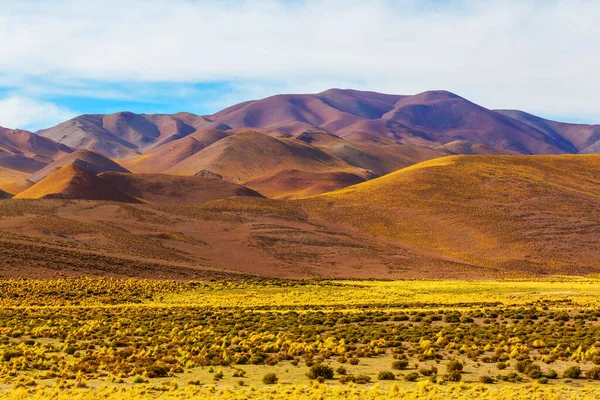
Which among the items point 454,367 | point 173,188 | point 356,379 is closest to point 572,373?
point 454,367

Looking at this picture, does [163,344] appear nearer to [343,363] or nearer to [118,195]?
[343,363]

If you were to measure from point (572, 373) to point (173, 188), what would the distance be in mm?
164383

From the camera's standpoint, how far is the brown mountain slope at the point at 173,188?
17462 cm

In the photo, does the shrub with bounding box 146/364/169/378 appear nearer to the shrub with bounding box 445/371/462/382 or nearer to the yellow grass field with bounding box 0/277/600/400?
the yellow grass field with bounding box 0/277/600/400

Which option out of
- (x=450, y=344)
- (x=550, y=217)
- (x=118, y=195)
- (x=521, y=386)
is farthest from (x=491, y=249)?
(x=521, y=386)

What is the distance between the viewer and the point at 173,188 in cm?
18362

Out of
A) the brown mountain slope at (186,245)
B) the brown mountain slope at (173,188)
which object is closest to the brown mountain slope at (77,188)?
the brown mountain slope at (173,188)

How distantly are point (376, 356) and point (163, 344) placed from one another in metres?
9.32

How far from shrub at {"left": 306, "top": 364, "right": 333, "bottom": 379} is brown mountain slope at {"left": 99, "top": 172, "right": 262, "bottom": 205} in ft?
488

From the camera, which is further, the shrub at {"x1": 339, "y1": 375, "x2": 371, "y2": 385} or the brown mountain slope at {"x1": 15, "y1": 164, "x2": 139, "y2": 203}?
the brown mountain slope at {"x1": 15, "y1": 164, "x2": 139, "y2": 203}

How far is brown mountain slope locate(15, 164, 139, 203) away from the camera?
470ft

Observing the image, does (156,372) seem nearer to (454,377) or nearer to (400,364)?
(400,364)

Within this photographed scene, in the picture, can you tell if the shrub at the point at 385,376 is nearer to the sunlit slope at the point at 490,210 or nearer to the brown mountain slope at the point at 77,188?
the sunlit slope at the point at 490,210

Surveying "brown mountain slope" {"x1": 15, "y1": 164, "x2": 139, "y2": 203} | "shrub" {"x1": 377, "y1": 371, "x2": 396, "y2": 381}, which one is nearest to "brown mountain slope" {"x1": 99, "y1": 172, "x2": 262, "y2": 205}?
"brown mountain slope" {"x1": 15, "y1": 164, "x2": 139, "y2": 203}
